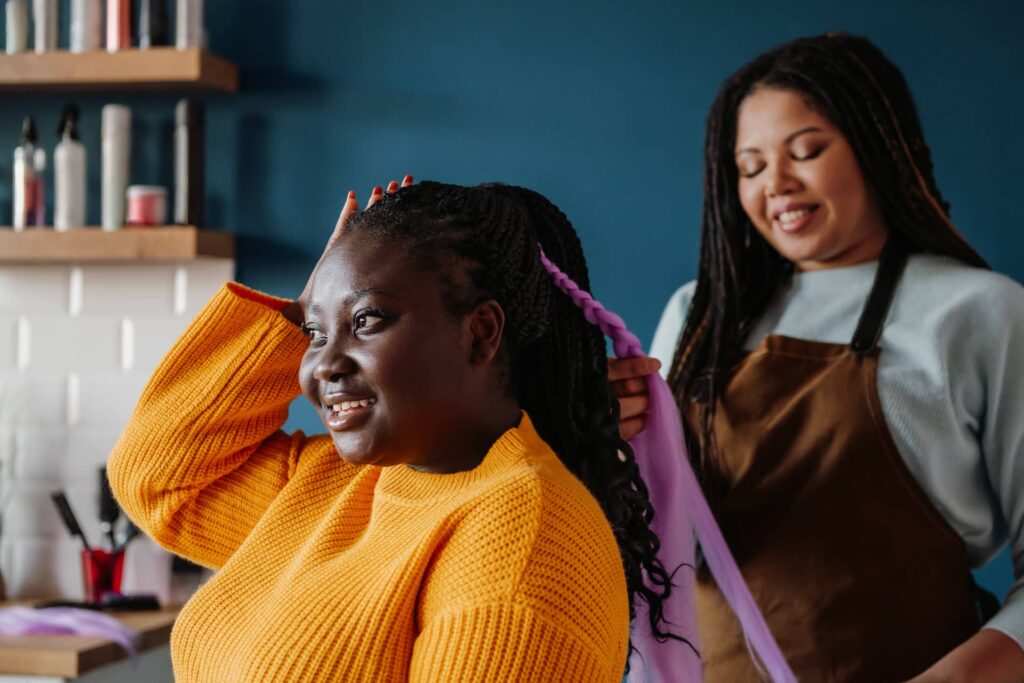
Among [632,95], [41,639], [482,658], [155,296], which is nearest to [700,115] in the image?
[632,95]

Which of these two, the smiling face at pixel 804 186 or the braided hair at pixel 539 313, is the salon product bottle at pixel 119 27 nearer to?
the smiling face at pixel 804 186

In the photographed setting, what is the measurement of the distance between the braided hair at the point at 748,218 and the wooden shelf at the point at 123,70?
1063 mm

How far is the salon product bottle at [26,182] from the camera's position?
247 centimetres

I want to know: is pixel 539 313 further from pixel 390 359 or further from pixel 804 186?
pixel 804 186

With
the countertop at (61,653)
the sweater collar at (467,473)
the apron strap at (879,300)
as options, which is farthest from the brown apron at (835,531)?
Answer: the countertop at (61,653)

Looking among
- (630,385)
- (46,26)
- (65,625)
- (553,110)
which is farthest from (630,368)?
(46,26)

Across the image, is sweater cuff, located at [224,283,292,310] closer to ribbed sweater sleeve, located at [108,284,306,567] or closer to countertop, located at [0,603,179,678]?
ribbed sweater sleeve, located at [108,284,306,567]

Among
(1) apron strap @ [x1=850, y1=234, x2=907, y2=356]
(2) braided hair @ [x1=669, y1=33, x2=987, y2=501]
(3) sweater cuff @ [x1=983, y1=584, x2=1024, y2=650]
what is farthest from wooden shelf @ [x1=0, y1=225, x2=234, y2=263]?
(3) sweater cuff @ [x1=983, y1=584, x2=1024, y2=650]

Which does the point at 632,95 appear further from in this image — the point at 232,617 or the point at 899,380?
the point at 232,617

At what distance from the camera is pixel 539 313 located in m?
1.04

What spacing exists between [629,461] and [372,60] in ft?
4.89

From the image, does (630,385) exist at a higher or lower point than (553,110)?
lower

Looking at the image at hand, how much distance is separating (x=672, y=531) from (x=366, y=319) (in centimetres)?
45

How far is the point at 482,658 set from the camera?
32.6 inches
